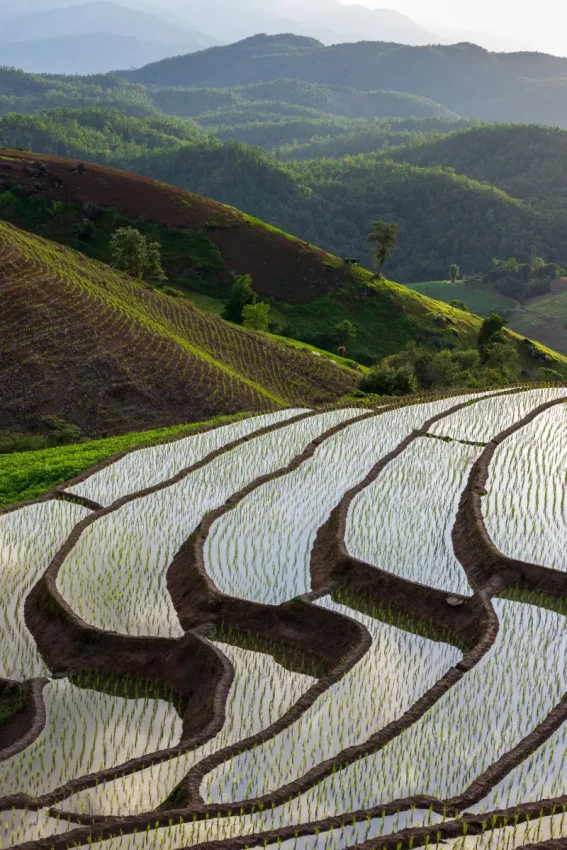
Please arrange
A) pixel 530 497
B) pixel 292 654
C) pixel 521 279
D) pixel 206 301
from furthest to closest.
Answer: pixel 521 279
pixel 206 301
pixel 530 497
pixel 292 654

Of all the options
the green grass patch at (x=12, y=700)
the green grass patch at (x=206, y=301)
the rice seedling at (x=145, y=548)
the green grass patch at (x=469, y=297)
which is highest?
the rice seedling at (x=145, y=548)

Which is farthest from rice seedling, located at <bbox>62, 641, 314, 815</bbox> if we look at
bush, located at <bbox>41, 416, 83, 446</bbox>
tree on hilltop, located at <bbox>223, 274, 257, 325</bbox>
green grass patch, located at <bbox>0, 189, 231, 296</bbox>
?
green grass patch, located at <bbox>0, 189, 231, 296</bbox>

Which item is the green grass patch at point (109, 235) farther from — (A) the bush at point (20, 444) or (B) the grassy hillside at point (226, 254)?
(A) the bush at point (20, 444)

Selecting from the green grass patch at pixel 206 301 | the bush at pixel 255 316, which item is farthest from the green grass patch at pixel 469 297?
the bush at pixel 255 316

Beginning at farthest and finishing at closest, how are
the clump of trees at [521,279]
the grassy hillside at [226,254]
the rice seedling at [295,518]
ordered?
the clump of trees at [521,279] < the grassy hillside at [226,254] < the rice seedling at [295,518]

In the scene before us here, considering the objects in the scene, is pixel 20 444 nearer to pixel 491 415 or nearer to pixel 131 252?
pixel 491 415

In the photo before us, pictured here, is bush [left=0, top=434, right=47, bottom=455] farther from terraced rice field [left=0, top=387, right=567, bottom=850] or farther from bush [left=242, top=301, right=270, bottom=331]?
bush [left=242, top=301, right=270, bottom=331]

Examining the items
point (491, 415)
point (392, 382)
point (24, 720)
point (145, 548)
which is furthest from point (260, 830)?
point (392, 382)
